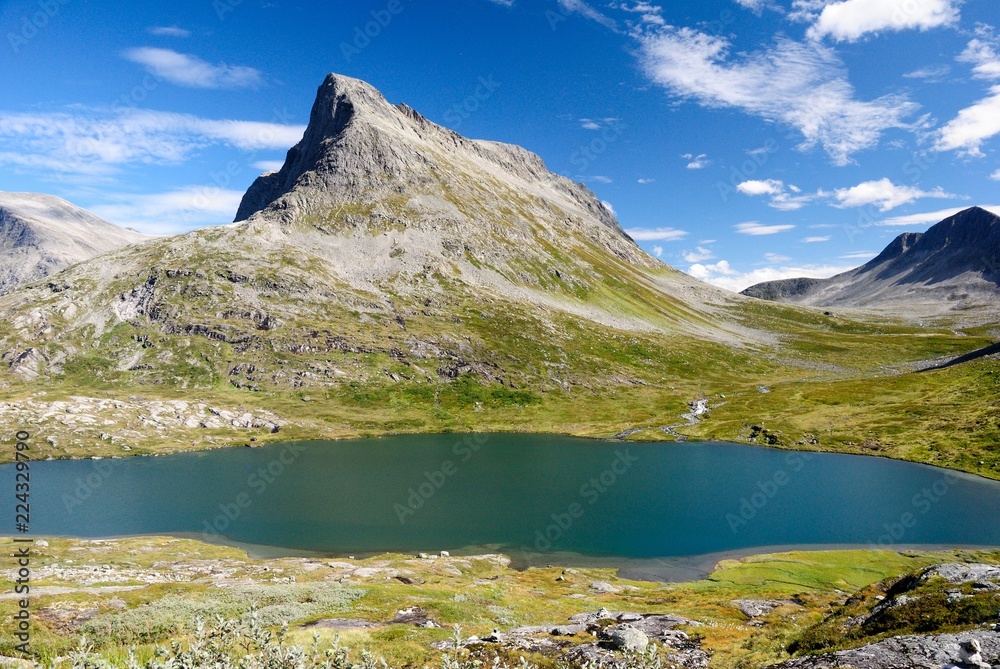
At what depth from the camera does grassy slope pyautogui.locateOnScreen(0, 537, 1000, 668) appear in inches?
1006

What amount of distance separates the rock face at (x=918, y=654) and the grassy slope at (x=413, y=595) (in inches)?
249

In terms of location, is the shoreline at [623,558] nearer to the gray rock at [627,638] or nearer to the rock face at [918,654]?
the gray rock at [627,638]

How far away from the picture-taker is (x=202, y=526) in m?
72.4

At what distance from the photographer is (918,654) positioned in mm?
15070

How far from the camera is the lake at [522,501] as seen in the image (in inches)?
2655

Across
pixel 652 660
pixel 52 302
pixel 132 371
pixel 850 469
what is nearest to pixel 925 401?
pixel 850 469

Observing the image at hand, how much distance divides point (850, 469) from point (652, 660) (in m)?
Answer: 111

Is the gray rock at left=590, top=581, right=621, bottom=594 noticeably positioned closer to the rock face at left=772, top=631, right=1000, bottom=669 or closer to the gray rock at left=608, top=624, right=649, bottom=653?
the gray rock at left=608, top=624, right=649, bottom=653

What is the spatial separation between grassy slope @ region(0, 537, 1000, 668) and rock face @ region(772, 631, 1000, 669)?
249 inches

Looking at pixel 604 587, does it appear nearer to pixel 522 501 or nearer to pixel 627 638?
pixel 627 638

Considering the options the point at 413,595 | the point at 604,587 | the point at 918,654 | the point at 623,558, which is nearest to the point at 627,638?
the point at 918,654

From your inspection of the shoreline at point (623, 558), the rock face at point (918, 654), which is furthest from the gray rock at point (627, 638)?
the shoreline at point (623, 558)

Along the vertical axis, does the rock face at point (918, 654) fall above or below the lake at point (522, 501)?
above

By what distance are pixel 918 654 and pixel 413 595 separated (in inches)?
1295
